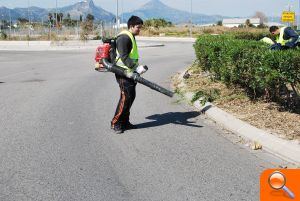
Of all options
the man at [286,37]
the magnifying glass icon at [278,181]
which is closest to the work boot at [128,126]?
the man at [286,37]

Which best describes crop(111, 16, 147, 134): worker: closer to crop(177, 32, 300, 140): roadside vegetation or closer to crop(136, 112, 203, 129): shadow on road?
crop(136, 112, 203, 129): shadow on road

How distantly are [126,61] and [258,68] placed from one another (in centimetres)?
250

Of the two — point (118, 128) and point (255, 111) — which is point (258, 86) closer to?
point (255, 111)

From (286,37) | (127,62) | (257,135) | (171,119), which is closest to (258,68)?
(257,135)

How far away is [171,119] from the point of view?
28.9 ft

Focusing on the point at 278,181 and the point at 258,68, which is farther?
the point at 258,68

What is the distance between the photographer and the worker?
7.41 metres

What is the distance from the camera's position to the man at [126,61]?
292 inches

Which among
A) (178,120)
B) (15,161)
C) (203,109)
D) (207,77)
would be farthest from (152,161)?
(207,77)

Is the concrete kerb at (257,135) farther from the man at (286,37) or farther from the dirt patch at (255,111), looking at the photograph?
the man at (286,37)

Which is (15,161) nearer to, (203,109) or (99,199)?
(99,199)

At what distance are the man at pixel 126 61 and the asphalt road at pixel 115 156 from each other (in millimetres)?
285

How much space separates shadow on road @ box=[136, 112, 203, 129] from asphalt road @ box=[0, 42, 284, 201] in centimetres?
2

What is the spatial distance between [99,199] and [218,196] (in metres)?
1.25
